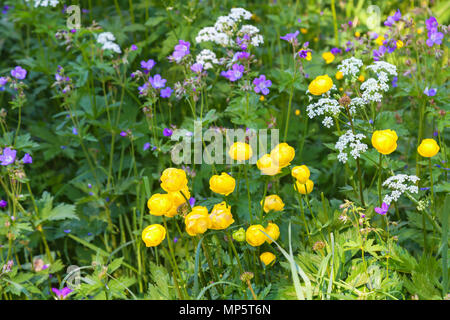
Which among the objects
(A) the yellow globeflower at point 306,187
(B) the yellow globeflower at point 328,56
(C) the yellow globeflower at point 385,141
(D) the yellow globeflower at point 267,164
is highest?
(B) the yellow globeflower at point 328,56

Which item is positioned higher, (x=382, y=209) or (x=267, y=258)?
(x=382, y=209)

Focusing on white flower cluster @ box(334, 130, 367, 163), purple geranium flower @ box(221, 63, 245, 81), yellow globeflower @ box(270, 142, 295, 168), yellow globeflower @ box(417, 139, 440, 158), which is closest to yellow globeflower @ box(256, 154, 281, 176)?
yellow globeflower @ box(270, 142, 295, 168)

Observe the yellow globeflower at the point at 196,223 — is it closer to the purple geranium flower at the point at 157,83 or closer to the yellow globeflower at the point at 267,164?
the yellow globeflower at the point at 267,164

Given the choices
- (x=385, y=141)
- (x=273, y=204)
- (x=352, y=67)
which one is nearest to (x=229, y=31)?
(x=352, y=67)

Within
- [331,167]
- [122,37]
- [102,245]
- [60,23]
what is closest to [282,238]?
[331,167]

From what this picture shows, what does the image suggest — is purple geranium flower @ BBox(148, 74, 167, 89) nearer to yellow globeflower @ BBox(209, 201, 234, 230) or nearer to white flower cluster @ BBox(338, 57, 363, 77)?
white flower cluster @ BBox(338, 57, 363, 77)

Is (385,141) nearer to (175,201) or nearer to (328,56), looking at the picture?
(175,201)

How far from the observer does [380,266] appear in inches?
64.2

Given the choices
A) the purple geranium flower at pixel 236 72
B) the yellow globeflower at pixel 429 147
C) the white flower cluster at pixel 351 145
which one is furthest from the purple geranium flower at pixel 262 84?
the yellow globeflower at pixel 429 147

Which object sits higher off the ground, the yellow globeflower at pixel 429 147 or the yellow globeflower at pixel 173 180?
the yellow globeflower at pixel 429 147

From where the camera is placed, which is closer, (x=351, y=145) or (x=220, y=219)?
(x=220, y=219)

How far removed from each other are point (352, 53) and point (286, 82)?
438mm
